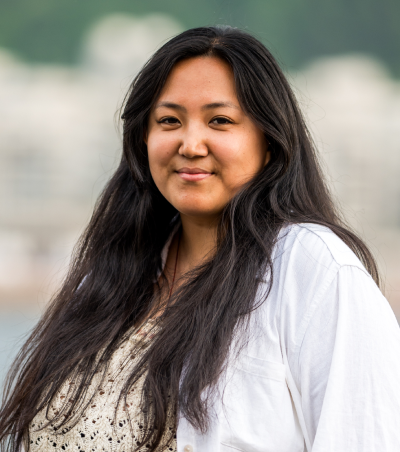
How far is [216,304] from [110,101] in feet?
8.33

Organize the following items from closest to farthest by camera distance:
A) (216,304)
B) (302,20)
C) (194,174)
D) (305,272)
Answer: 1. (305,272)
2. (216,304)
3. (194,174)
4. (302,20)

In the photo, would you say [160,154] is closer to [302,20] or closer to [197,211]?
[197,211]

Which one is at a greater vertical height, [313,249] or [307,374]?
[313,249]

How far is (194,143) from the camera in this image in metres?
1.48

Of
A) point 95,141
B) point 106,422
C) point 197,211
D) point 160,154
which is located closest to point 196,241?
point 197,211

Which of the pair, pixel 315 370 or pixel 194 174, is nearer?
pixel 315 370

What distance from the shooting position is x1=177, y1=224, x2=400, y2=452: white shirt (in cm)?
117

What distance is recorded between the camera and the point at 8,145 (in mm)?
3686

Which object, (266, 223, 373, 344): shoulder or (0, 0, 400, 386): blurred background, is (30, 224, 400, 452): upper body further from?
(0, 0, 400, 386): blurred background

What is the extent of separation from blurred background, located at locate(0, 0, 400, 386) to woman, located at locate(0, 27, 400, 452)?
1.87 meters

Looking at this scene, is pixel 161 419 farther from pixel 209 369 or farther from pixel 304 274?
pixel 304 274

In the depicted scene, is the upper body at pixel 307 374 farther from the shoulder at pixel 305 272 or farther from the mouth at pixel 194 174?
the mouth at pixel 194 174

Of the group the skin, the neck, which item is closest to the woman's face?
the skin

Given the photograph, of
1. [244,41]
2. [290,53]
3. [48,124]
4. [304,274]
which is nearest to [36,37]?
[48,124]
